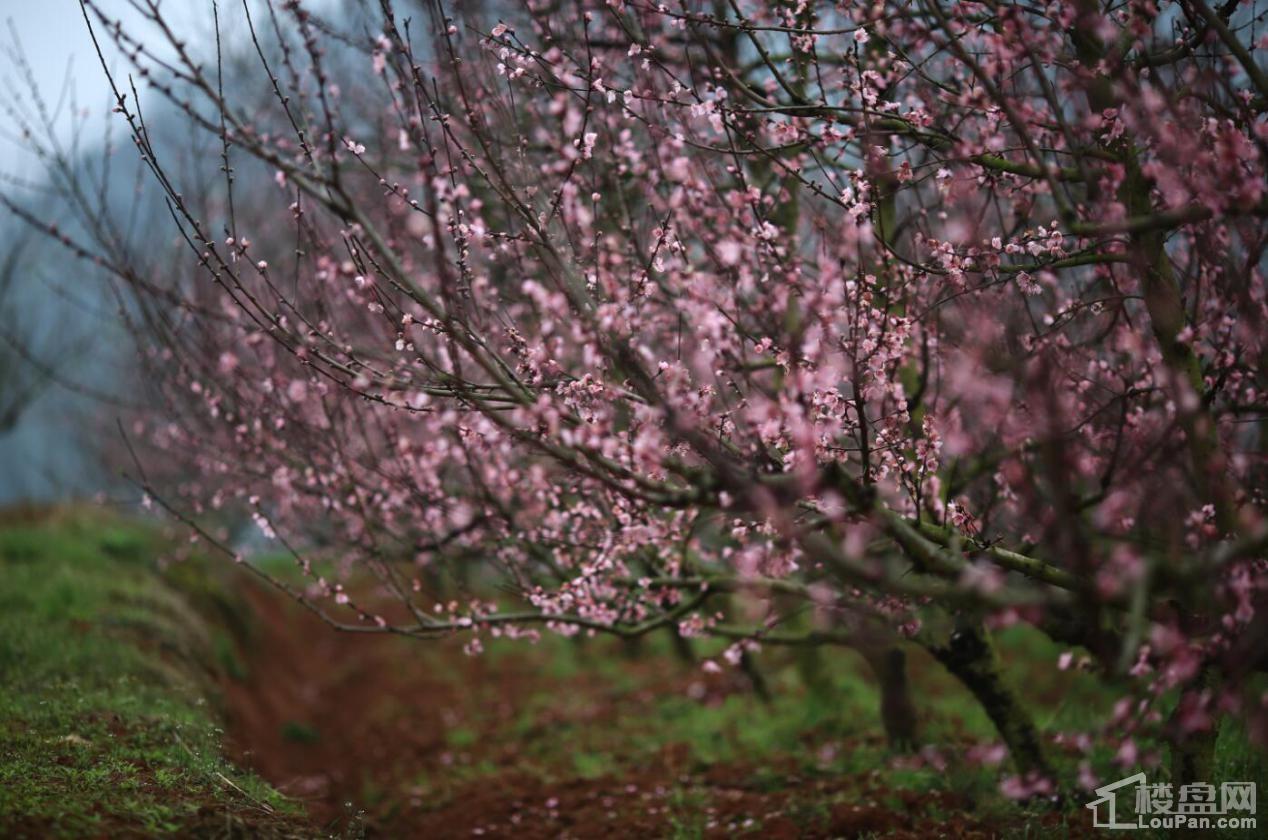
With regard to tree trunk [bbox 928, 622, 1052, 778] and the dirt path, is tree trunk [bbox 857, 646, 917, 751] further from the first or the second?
tree trunk [bbox 928, 622, 1052, 778]

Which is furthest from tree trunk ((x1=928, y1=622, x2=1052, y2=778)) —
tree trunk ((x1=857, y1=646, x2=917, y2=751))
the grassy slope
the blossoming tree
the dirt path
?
the grassy slope

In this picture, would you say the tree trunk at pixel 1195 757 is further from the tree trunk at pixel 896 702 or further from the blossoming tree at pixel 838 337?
the tree trunk at pixel 896 702

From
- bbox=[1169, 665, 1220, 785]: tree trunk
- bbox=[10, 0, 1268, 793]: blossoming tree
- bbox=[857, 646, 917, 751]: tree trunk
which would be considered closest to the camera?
bbox=[10, 0, 1268, 793]: blossoming tree

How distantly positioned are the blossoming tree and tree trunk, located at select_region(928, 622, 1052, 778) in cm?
3

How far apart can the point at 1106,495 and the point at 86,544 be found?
1335cm

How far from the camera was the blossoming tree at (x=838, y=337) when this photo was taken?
378 cm

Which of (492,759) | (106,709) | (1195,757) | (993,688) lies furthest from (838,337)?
(492,759)

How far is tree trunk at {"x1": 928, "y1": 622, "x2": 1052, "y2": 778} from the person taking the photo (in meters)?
6.46

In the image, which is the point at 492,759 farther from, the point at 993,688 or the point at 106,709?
the point at 993,688

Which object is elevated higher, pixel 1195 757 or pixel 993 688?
pixel 993 688

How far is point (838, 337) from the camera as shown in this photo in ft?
15.2

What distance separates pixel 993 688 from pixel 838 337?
11.6 feet

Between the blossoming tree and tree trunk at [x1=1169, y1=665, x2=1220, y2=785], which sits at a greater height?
the blossoming tree

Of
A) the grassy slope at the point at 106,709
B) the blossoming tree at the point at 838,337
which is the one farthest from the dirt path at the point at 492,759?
the blossoming tree at the point at 838,337
